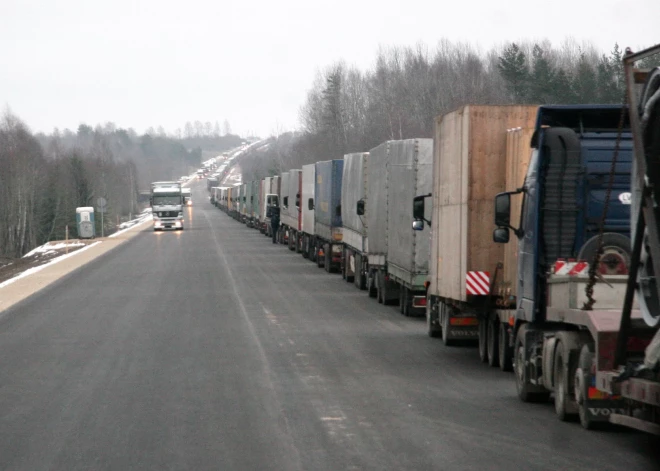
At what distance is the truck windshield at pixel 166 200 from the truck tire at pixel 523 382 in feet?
191

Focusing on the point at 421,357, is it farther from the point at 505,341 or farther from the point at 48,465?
the point at 48,465

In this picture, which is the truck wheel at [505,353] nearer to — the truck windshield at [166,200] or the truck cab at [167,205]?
the truck cab at [167,205]

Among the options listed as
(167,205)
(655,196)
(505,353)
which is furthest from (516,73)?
(655,196)

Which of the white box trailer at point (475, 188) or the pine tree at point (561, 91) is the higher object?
the pine tree at point (561, 91)

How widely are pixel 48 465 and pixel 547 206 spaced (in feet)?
18.3

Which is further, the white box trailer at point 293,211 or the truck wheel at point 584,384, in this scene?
the white box trailer at point 293,211

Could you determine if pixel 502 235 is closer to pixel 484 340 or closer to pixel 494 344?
pixel 494 344

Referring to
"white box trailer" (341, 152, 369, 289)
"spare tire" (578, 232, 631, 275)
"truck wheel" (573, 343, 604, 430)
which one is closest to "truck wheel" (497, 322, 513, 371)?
"spare tire" (578, 232, 631, 275)

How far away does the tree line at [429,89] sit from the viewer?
91312mm

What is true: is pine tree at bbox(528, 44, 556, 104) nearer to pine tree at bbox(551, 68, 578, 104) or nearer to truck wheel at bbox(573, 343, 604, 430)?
pine tree at bbox(551, 68, 578, 104)

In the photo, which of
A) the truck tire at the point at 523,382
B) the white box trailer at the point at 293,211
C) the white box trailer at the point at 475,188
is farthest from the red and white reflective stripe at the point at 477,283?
the white box trailer at the point at 293,211

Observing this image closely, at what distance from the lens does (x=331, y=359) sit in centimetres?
1539

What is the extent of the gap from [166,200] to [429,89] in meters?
44.0

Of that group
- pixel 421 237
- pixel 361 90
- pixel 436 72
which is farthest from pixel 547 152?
pixel 361 90
